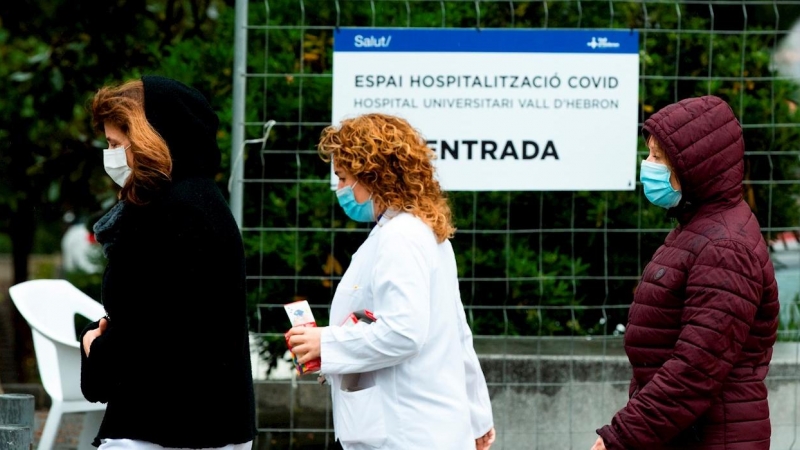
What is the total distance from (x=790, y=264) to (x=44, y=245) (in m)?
26.6

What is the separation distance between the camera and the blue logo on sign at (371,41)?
5547 millimetres

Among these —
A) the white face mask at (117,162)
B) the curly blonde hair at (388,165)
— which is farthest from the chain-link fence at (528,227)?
the white face mask at (117,162)

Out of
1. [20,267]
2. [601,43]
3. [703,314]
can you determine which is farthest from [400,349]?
[20,267]

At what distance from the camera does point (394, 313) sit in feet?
10.8

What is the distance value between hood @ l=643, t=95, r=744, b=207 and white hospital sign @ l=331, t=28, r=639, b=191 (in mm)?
2092

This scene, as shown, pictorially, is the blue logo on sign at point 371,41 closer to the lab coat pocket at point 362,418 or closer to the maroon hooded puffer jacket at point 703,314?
the maroon hooded puffer jacket at point 703,314

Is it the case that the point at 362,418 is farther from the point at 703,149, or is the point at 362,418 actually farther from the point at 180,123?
the point at 703,149

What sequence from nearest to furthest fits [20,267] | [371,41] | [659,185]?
[659,185] < [371,41] < [20,267]

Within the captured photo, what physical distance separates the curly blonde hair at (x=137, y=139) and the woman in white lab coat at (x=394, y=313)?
0.51 meters

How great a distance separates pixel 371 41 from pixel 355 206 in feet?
7.17

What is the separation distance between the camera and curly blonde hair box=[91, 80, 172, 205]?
10.4ft

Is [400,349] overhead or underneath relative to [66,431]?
overhead

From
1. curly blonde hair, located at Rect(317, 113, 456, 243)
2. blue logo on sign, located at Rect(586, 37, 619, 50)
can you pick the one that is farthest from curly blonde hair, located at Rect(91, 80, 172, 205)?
blue logo on sign, located at Rect(586, 37, 619, 50)

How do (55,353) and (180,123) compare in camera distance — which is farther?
(55,353)
